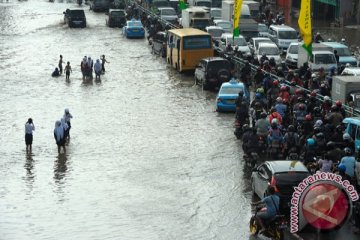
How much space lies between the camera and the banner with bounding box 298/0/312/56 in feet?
110

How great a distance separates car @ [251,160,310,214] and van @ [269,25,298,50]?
92.7 ft

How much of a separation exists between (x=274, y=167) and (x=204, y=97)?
17214 millimetres

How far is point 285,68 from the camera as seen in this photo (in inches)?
1494

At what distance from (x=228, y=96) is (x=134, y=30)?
86.3 feet

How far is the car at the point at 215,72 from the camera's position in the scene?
38188 mm

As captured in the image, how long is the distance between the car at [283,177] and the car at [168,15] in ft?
139

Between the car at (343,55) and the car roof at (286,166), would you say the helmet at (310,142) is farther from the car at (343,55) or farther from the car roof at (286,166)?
the car at (343,55)

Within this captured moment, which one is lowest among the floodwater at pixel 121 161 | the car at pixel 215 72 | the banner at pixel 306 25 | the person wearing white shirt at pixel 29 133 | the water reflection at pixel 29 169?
the water reflection at pixel 29 169

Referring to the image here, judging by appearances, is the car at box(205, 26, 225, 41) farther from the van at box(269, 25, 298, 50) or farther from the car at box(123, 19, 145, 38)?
the car at box(123, 19, 145, 38)

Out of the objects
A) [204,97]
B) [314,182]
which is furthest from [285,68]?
[314,182]

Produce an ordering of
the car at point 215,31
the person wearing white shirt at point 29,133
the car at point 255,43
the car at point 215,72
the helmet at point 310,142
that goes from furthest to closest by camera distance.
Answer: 1. the car at point 215,31
2. the car at point 255,43
3. the car at point 215,72
4. the person wearing white shirt at point 29,133
5. the helmet at point 310,142

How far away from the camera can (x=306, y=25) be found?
1328 inches

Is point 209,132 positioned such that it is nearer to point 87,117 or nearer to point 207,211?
point 87,117

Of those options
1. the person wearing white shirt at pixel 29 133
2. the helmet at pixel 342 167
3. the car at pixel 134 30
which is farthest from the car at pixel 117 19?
the helmet at pixel 342 167
